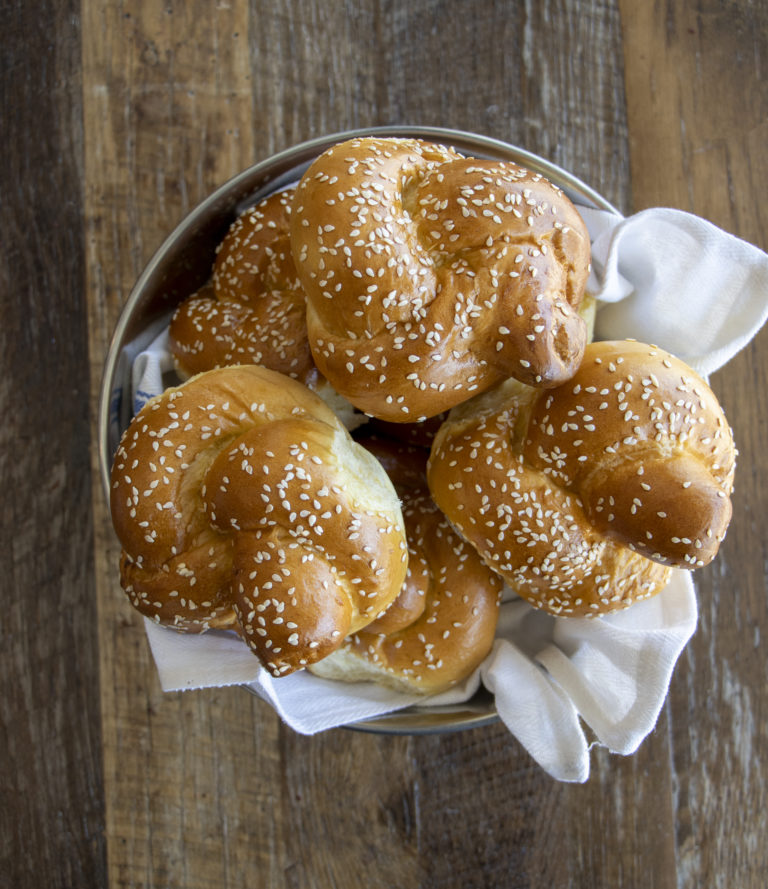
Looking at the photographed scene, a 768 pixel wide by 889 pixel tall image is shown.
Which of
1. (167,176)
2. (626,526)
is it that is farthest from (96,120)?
(626,526)

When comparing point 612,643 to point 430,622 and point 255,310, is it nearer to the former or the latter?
point 430,622

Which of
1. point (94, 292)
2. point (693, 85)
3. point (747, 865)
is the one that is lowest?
point (747, 865)

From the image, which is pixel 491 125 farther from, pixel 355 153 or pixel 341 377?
pixel 341 377

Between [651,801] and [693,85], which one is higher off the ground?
[693,85]

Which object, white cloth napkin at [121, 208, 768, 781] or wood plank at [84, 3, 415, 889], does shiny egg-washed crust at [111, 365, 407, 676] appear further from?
wood plank at [84, 3, 415, 889]

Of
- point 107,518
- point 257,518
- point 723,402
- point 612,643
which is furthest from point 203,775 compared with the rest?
point 723,402

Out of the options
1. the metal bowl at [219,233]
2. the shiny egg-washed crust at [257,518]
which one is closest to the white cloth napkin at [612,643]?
the metal bowl at [219,233]
